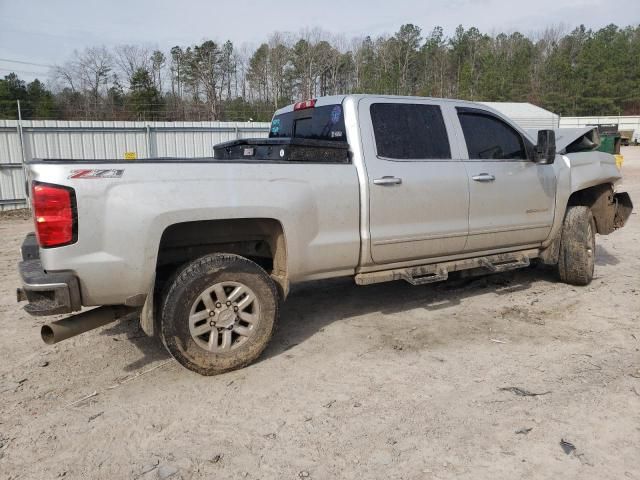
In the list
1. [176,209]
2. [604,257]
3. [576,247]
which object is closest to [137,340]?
[176,209]

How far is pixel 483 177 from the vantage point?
16.3ft

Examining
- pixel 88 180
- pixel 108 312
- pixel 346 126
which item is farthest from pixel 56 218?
pixel 346 126

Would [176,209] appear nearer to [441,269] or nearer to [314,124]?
[314,124]

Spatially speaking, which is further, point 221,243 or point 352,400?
point 221,243

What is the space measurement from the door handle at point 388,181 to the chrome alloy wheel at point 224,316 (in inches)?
54.1

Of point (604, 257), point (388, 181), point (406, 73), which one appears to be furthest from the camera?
point (406, 73)

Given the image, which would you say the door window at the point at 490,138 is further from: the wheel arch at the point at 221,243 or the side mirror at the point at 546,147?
the wheel arch at the point at 221,243

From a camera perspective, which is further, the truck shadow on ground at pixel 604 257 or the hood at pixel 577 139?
the truck shadow on ground at pixel 604 257

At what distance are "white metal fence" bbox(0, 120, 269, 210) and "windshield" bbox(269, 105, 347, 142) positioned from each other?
8662mm

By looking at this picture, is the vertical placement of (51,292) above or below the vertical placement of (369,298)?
above

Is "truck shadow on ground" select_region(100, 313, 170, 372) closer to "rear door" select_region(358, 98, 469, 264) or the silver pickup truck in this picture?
the silver pickup truck

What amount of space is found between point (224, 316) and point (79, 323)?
3.12ft

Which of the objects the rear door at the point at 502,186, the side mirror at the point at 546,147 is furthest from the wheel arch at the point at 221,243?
the side mirror at the point at 546,147

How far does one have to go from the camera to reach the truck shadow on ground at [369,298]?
195 inches
